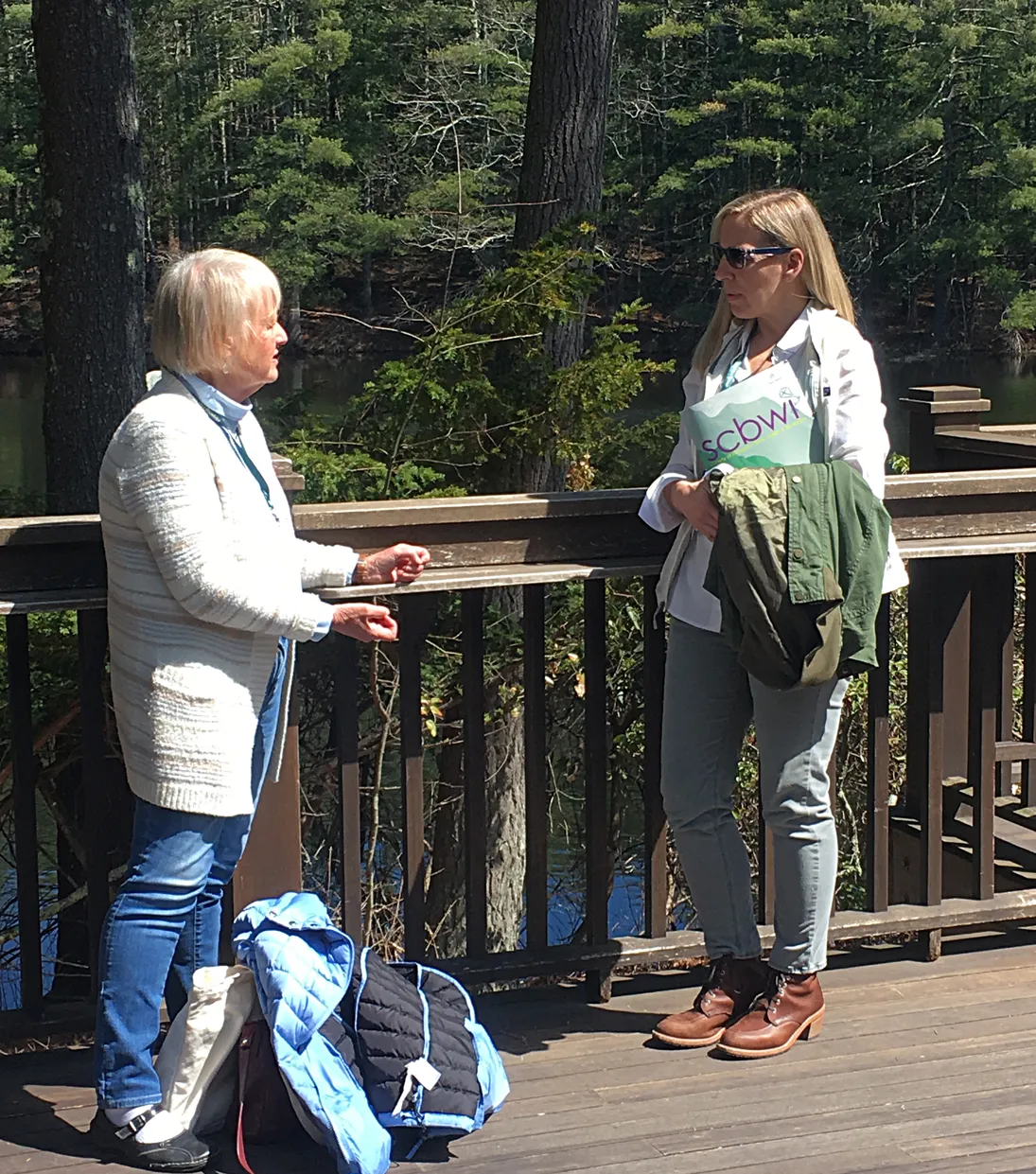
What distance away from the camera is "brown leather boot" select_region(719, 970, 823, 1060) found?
2861 mm

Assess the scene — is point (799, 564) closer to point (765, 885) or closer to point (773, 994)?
point (773, 994)

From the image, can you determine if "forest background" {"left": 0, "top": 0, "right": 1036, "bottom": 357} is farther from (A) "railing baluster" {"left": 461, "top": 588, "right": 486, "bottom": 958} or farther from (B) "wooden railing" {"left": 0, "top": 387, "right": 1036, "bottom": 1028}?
(A) "railing baluster" {"left": 461, "top": 588, "right": 486, "bottom": 958}

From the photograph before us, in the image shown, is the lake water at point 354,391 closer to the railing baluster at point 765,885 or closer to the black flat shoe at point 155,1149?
the railing baluster at point 765,885

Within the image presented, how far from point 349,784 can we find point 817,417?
1.09 m

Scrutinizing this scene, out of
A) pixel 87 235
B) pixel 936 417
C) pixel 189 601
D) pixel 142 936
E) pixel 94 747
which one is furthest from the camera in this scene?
pixel 87 235

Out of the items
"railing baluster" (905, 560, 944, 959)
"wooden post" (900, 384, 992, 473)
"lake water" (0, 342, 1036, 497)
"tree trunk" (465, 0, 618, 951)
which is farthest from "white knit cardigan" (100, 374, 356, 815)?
"tree trunk" (465, 0, 618, 951)

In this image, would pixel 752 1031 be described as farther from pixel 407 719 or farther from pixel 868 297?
pixel 868 297

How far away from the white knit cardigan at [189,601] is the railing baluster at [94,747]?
33cm

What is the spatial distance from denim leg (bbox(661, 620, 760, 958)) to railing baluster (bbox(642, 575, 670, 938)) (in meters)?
0.24

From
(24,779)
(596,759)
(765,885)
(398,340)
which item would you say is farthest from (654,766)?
(398,340)

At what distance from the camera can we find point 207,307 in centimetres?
239

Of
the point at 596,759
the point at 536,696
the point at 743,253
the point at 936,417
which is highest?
the point at 743,253

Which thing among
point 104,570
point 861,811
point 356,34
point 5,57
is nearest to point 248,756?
point 104,570

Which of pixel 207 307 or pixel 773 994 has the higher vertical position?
pixel 207 307
